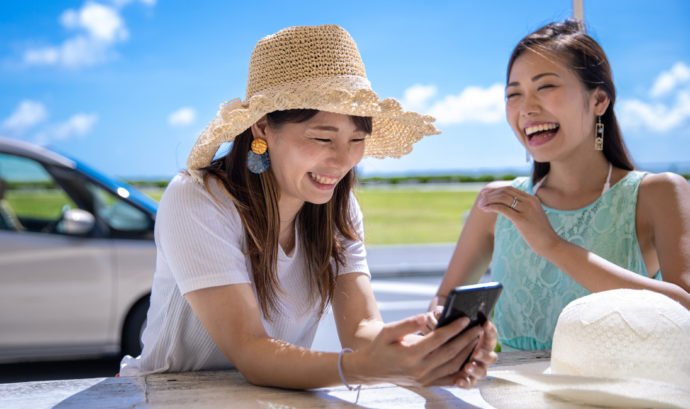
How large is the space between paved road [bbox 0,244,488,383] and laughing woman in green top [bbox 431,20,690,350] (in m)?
0.71

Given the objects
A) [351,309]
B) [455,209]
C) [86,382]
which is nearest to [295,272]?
[351,309]

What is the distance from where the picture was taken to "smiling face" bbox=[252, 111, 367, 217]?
5.73 ft

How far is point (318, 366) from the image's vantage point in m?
1.45

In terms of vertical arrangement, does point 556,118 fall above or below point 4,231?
above

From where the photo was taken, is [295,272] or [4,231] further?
[4,231]

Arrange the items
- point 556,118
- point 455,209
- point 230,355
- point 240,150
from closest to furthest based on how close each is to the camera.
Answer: point 230,355 < point 240,150 < point 556,118 < point 455,209

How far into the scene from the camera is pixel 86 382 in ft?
5.13

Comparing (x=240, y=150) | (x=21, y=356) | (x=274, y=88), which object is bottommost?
(x=21, y=356)

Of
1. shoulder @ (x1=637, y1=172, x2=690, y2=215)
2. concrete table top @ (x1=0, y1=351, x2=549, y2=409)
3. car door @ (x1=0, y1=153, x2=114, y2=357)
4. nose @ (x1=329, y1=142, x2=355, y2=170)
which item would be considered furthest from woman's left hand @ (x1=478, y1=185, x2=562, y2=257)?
car door @ (x1=0, y1=153, x2=114, y2=357)

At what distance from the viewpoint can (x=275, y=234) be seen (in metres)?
1.83

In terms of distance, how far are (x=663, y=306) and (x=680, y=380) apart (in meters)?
0.15

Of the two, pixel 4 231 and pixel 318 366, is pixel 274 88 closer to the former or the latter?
pixel 318 366

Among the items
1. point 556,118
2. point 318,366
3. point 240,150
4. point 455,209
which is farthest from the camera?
point 455,209

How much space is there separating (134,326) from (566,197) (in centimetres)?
330
